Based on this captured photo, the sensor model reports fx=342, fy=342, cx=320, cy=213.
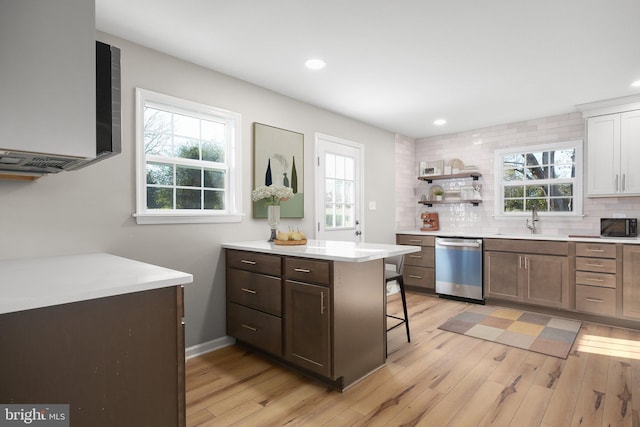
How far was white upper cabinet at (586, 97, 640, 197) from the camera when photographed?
148 inches

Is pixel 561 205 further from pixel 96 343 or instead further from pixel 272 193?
pixel 96 343

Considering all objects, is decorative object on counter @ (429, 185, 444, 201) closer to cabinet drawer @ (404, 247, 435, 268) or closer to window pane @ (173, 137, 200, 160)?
cabinet drawer @ (404, 247, 435, 268)

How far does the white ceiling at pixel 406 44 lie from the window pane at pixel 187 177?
2.99 feet

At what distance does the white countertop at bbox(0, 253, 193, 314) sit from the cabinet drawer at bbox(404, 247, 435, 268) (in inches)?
157

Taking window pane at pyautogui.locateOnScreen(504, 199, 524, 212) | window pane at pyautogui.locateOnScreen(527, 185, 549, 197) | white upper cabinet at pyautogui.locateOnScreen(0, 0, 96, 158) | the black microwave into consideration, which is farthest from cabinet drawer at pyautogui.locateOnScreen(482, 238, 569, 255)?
white upper cabinet at pyautogui.locateOnScreen(0, 0, 96, 158)

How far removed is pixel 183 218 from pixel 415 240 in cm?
342

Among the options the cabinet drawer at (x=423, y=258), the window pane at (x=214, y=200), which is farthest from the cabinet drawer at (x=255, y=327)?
the cabinet drawer at (x=423, y=258)

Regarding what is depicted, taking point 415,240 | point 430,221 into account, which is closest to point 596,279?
point 415,240

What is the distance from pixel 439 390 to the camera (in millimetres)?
2273

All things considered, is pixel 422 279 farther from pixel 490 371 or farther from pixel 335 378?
pixel 335 378

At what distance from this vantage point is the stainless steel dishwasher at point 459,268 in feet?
14.5

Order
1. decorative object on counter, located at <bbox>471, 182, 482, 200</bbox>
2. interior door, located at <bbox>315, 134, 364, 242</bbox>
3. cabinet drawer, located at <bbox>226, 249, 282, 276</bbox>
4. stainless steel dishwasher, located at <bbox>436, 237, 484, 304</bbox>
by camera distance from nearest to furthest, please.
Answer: cabinet drawer, located at <bbox>226, 249, 282, 276</bbox> → interior door, located at <bbox>315, 134, 364, 242</bbox> → stainless steel dishwasher, located at <bbox>436, 237, 484, 304</bbox> → decorative object on counter, located at <bbox>471, 182, 482, 200</bbox>

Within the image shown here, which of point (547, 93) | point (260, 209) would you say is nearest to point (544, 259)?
point (547, 93)

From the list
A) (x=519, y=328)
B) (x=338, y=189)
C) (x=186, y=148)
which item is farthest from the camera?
(x=338, y=189)
